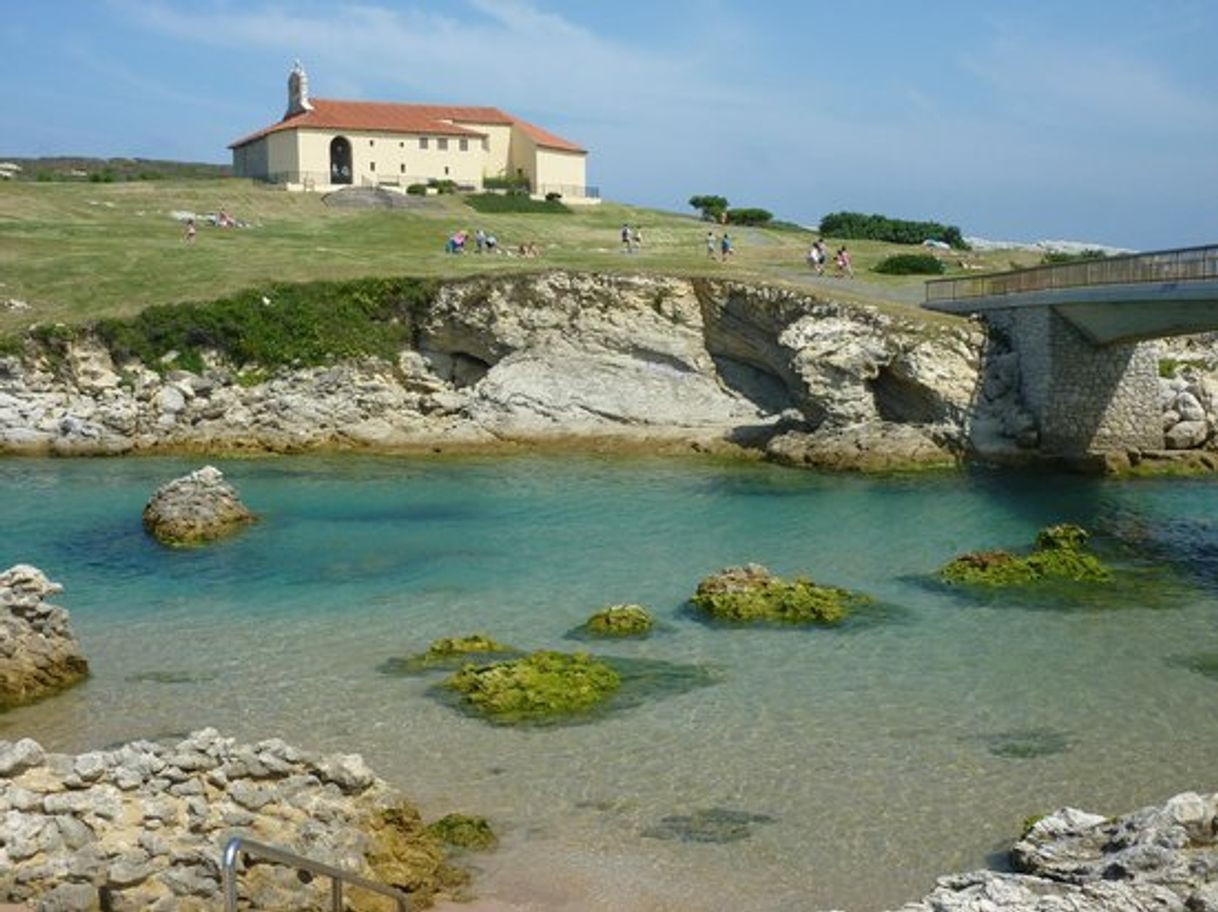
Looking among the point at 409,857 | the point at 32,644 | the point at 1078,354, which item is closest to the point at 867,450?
the point at 1078,354

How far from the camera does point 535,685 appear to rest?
22.4 meters

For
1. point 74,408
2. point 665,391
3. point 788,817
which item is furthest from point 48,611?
point 665,391

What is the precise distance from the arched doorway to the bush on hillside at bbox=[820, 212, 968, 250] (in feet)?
126

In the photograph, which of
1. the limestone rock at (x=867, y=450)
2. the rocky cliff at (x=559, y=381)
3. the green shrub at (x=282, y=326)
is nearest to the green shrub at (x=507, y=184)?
the green shrub at (x=282, y=326)

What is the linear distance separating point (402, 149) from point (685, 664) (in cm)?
8624

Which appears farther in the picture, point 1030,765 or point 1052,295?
point 1052,295

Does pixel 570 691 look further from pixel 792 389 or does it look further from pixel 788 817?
pixel 792 389

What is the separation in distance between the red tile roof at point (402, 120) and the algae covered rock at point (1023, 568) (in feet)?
265

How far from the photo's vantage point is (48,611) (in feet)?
79.2

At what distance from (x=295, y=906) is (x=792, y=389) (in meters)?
40.6

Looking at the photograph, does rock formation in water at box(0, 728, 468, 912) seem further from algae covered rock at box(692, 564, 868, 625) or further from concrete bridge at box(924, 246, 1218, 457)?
concrete bridge at box(924, 246, 1218, 457)

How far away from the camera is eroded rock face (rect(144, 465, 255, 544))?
114 ft

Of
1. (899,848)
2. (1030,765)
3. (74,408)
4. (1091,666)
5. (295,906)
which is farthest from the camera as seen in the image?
(74,408)

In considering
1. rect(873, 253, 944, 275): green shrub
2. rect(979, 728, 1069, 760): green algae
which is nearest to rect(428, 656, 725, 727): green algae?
rect(979, 728, 1069, 760): green algae
